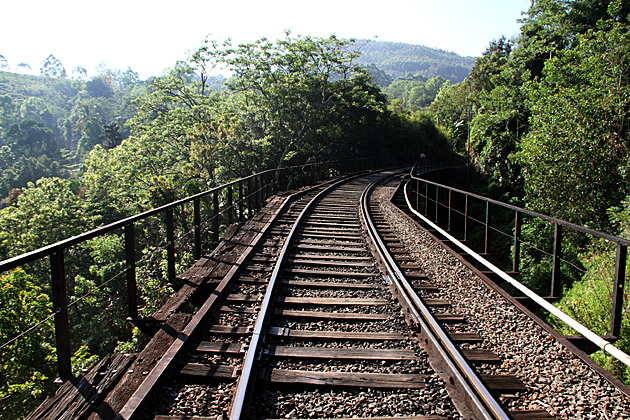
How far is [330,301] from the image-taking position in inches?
218

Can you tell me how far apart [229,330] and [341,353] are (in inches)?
47.2

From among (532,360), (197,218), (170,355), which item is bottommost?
(532,360)

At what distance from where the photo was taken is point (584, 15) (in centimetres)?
2995

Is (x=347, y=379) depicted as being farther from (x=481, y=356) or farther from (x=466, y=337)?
(x=466, y=337)

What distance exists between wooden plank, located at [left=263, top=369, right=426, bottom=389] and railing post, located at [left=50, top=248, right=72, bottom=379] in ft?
5.25

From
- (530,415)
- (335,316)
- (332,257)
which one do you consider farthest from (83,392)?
(332,257)

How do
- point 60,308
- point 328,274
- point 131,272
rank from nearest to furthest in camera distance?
point 60,308
point 131,272
point 328,274

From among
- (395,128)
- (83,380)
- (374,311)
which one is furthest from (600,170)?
(395,128)

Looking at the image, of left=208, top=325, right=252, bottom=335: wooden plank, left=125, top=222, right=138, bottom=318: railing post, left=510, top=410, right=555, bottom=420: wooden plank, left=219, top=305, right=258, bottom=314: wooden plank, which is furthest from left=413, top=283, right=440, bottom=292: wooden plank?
left=125, top=222, right=138, bottom=318: railing post

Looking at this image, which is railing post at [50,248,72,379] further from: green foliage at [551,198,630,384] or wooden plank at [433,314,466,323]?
green foliage at [551,198,630,384]

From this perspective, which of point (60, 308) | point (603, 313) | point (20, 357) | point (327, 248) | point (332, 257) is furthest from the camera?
point (20, 357)

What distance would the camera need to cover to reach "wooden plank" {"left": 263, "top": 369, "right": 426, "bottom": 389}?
358 centimetres

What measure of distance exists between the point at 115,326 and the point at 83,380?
2729cm

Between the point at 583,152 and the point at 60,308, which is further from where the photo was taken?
the point at 583,152
